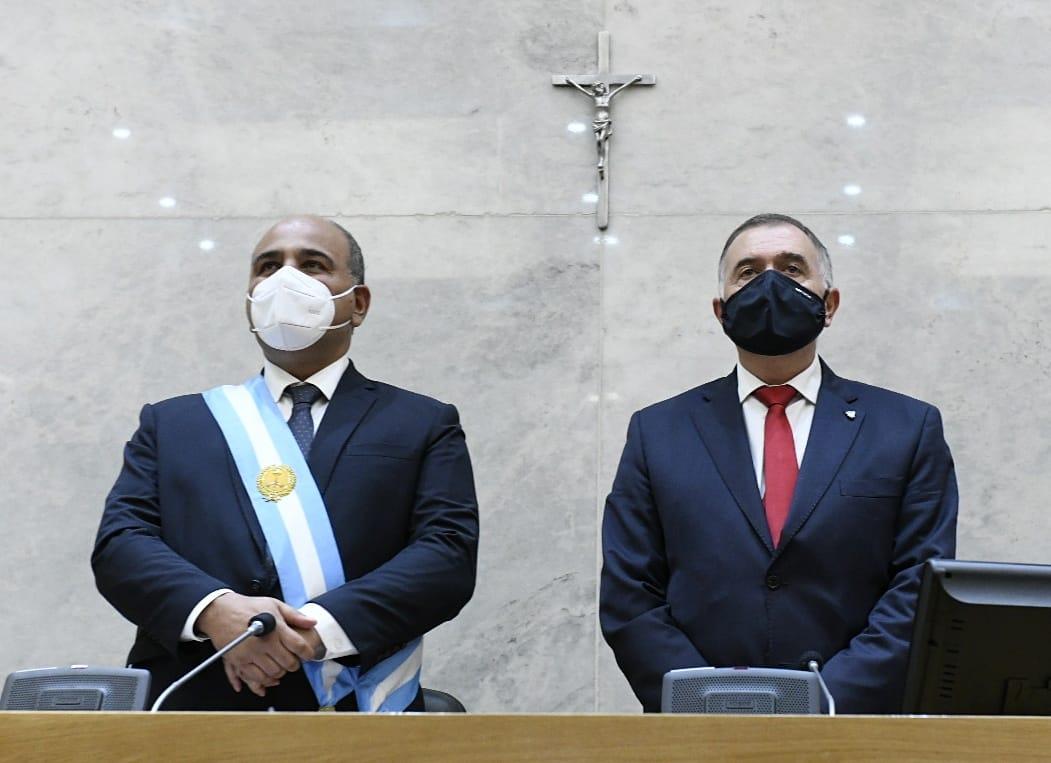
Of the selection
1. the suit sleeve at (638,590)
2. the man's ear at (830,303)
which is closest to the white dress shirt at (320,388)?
the suit sleeve at (638,590)

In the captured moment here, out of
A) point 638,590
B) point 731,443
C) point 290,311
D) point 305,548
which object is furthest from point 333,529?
point 731,443

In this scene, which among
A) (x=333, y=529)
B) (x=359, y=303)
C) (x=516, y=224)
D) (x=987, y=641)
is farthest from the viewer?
(x=516, y=224)

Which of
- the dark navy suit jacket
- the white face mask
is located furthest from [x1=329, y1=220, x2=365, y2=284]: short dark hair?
the dark navy suit jacket

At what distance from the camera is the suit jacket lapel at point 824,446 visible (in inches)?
109

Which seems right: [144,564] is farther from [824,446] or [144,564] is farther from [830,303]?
[830,303]

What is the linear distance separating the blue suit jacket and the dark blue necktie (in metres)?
0.66

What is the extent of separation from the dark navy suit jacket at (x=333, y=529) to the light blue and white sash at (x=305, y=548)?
0.07 feet

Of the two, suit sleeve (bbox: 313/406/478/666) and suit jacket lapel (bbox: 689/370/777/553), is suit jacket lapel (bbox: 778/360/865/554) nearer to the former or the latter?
suit jacket lapel (bbox: 689/370/777/553)

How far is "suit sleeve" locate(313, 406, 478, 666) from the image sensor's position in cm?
268

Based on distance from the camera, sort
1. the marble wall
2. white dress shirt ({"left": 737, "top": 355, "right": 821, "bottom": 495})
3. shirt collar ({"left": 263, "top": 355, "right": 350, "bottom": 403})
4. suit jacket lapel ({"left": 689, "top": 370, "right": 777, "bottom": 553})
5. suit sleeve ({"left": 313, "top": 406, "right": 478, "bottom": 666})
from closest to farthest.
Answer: suit sleeve ({"left": 313, "top": 406, "right": 478, "bottom": 666}) < suit jacket lapel ({"left": 689, "top": 370, "right": 777, "bottom": 553}) < white dress shirt ({"left": 737, "top": 355, "right": 821, "bottom": 495}) < shirt collar ({"left": 263, "top": 355, "right": 350, "bottom": 403}) < the marble wall

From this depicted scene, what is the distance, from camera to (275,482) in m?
2.86

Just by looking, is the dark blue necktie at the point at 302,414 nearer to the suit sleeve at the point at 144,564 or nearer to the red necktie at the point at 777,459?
the suit sleeve at the point at 144,564

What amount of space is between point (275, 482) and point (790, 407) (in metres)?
1.09

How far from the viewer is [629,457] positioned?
→ 3008mm
